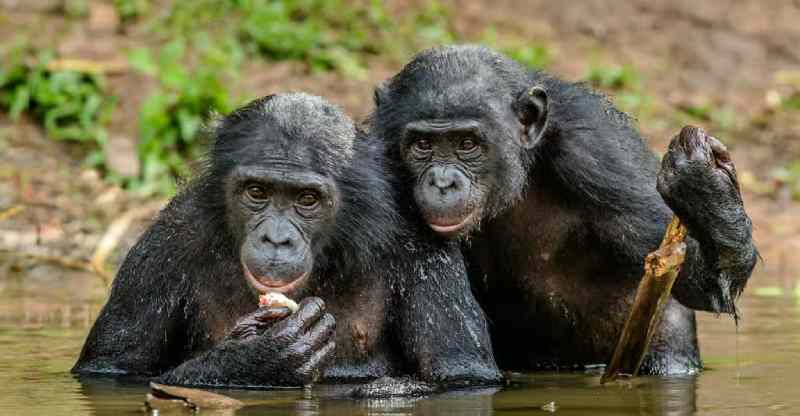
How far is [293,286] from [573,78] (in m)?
12.8

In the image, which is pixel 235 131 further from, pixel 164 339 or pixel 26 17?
pixel 26 17

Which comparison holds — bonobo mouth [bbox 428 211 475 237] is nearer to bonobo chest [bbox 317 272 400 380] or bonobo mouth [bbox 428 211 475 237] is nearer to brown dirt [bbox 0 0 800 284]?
bonobo chest [bbox 317 272 400 380]

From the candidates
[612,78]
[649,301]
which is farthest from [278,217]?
[612,78]

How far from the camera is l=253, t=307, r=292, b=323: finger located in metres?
8.86

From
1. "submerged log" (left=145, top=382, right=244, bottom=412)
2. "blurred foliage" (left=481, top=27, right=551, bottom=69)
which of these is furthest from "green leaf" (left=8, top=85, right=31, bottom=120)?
"submerged log" (left=145, top=382, right=244, bottom=412)

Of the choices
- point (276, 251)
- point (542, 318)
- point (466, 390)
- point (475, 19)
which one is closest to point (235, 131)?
point (276, 251)

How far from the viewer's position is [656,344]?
10695mm

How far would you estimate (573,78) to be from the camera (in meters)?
21.1

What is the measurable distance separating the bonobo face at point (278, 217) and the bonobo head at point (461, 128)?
2.79 feet

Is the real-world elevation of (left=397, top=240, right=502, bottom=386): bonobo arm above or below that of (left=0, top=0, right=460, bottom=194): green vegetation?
below

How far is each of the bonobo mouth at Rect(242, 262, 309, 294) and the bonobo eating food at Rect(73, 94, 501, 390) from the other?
0.15 ft

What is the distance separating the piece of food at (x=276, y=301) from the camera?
348 inches

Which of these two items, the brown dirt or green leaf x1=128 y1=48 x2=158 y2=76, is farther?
green leaf x1=128 y1=48 x2=158 y2=76

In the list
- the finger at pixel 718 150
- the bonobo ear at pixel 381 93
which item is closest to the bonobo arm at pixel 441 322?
the bonobo ear at pixel 381 93
